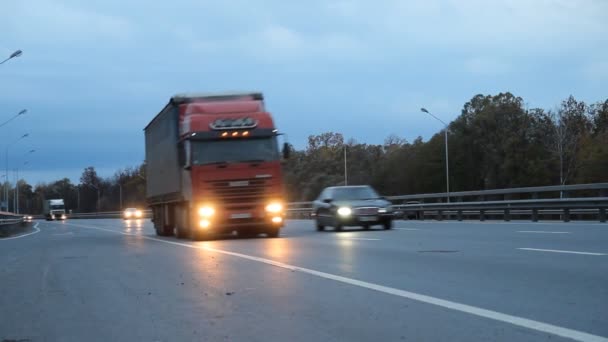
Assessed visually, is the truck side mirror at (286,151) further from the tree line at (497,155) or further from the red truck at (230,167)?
the tree line at (497,155)

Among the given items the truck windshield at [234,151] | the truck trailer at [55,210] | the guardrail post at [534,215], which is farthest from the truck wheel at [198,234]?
the truck trailer at [55,210]

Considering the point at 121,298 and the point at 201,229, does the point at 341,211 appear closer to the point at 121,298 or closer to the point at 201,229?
the point at 201,229

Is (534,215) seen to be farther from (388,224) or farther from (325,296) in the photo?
(325,296)

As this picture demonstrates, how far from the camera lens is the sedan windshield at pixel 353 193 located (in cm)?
2708

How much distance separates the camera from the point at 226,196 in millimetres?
22000

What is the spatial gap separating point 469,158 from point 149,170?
216ft

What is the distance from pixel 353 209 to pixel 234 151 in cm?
547

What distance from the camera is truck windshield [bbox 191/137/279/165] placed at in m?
21.9

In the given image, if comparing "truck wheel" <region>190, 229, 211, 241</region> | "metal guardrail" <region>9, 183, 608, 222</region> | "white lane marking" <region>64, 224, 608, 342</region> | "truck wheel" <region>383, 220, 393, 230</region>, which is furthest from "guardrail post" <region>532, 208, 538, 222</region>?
"white lane marking" <region>64, 224, 608, 342</region>

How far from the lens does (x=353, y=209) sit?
25.9 metres

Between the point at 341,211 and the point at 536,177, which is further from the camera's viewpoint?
the point at 536,177

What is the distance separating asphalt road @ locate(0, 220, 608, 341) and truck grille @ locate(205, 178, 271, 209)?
20.2 ft

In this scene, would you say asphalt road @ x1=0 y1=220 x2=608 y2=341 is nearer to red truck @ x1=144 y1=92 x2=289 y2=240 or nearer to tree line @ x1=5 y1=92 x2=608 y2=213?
red truck @ x1=144 y1=92 x2=289 y2=240

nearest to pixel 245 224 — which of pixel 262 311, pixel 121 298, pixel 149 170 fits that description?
pixel 149 170
